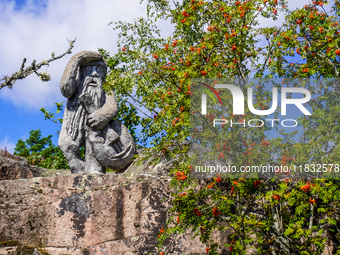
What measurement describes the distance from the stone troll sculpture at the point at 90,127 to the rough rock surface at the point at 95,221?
1.91 meters

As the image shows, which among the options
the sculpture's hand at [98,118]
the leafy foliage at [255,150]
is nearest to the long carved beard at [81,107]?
the sculpture's hand at [98,118]

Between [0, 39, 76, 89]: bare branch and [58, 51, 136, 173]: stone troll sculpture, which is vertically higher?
[0, 39, 76, 89]: bare branch

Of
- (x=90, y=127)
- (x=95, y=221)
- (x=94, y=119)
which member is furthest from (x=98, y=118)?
(x=95, y=221)

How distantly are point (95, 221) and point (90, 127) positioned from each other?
7.93 feet

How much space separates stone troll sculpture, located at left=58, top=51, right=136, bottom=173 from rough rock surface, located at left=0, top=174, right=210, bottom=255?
191cm

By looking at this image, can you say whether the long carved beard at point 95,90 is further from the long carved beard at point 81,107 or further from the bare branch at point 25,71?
the bare branch at point 25,71

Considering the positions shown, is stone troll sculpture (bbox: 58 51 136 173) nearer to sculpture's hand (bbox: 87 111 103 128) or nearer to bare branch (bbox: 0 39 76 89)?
sculpture's hand (bbox: 87 111 103 128)

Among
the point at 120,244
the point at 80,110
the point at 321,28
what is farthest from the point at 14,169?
the point at 321,28

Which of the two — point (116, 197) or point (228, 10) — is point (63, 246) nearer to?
point (116, 197)

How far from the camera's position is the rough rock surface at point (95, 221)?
4.73m

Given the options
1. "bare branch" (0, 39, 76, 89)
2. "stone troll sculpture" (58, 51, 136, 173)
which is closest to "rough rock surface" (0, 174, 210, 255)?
"stone troll sculpture" (58, 51, 136, 173)

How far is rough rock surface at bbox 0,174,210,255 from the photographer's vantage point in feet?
15.5

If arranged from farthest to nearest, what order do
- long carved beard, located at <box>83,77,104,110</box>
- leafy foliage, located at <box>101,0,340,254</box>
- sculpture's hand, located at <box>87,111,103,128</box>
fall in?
1. long carved beard, located at <box>83,77,104,110</box>
2. sculpture's hand, located at <box>87,111,103,128</box>
3. leafy foliage, located at <box>101,0,340,254</box>

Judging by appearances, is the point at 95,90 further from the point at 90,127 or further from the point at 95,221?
the point at 95,221
